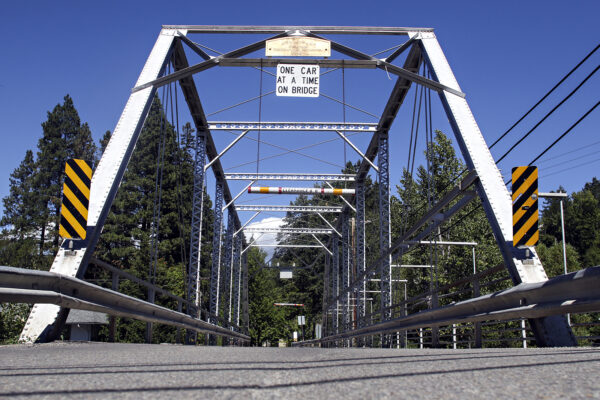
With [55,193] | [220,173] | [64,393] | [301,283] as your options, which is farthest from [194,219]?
[301,283]

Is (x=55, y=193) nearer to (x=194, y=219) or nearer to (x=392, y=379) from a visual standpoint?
(x=194, y=219)

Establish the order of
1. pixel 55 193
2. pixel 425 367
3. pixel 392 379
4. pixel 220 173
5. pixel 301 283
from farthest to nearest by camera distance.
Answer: pixel 301 283 < pixel 55 193 < pixel 220 173 < pixel 425 367 < pixel 392 379

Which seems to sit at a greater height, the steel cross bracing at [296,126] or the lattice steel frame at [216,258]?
the steel cross bracing at [296,126]

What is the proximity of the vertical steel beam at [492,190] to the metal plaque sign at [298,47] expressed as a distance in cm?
203

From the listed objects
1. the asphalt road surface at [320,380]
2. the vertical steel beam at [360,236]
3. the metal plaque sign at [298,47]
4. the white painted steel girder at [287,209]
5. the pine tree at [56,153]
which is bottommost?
the asphalt road surface at [320,380]

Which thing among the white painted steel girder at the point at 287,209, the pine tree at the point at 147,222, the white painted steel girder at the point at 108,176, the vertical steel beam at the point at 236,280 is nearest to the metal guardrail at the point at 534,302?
the white painted steel girder at the point at 108,176

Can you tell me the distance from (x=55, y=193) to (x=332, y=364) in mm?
48878

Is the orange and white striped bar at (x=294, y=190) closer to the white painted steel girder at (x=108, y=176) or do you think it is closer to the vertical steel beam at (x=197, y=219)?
the vertical steel beam at (x=197, y=219)

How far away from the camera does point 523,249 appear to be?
→ 26.6 feet

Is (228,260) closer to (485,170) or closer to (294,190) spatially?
(294,190)

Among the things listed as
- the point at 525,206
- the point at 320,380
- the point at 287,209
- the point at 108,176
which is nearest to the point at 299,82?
the point at 108,176

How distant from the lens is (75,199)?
336 inches

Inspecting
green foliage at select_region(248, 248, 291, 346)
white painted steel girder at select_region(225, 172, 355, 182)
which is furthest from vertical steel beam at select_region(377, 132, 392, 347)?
green foliage at select_region(248, 248, 291, 346)

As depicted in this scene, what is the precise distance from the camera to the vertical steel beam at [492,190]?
6605 mm
